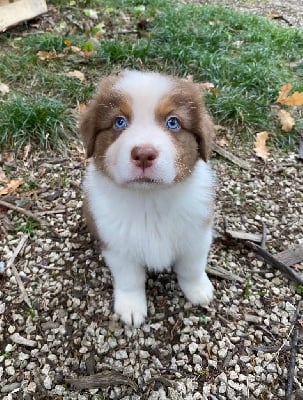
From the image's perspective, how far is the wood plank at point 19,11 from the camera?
5.69 m

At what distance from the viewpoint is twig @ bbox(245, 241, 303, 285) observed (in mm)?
3164

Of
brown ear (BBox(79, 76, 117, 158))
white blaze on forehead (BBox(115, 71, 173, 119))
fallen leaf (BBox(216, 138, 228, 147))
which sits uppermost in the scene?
white blaze on forehead (BBox(115, 71, 173, 119))

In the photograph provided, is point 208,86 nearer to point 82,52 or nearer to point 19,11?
point 82,52

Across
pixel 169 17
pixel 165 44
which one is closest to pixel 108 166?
pixel 165 44

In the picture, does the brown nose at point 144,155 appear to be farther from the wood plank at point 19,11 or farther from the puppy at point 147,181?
the wood plank at point 19,11

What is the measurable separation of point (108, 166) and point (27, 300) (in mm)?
1305

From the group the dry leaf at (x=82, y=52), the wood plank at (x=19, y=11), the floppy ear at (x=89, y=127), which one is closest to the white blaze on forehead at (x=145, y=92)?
the floppy ear at (x=89, y=127)

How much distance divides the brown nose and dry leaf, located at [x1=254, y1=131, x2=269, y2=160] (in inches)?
101

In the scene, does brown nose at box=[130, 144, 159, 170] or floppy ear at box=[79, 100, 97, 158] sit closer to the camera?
brown nose at box=[130, 144, 159, 170]

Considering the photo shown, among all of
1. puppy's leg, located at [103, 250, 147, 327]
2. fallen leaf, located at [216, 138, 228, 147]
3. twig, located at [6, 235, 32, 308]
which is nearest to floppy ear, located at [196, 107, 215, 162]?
puppy's leg, located at [103, 250, 147, 327]

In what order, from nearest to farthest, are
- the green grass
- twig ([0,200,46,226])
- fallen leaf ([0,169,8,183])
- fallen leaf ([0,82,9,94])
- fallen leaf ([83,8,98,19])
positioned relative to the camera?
twig ([0,200,46,226]) → fallen leaf ([0,169,8,183]) → the green grass → fallen leaf ([0,82,9,94]) → fallen leaf ([83,8,98,19])

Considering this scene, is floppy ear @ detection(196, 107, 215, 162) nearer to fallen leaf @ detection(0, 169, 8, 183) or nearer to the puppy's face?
the puppy's face

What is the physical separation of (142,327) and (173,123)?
137cm

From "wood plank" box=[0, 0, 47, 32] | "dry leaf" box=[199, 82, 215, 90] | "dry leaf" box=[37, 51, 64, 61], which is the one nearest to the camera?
"dry leaf" box=[199, 82, 215, 90]
